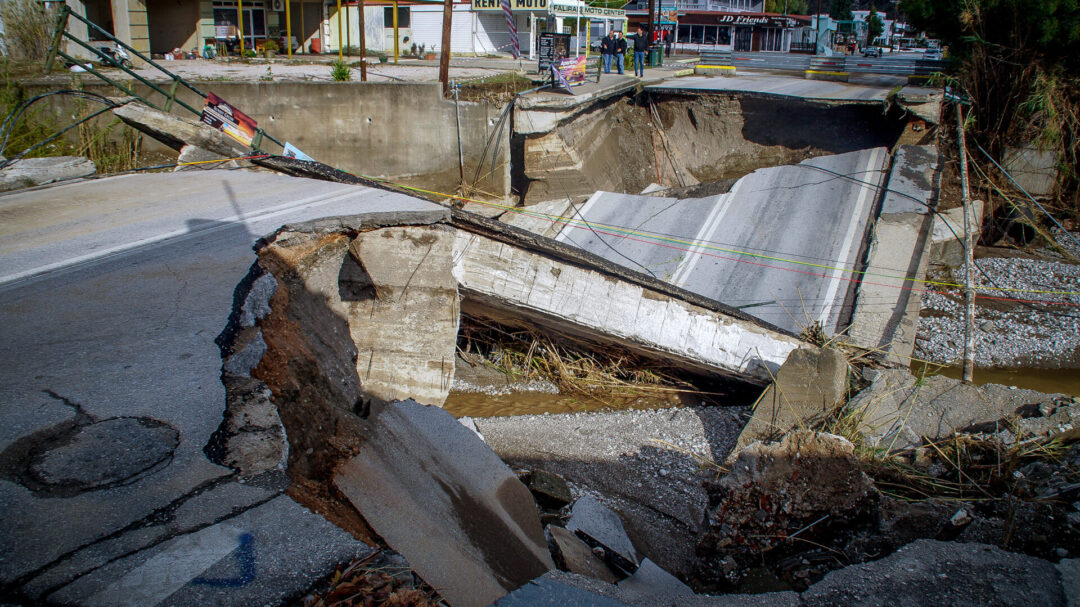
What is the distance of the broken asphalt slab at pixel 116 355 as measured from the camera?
2365mm

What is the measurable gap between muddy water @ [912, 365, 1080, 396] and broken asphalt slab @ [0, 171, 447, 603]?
24.8ft

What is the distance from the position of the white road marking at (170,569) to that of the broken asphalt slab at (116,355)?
7 cm

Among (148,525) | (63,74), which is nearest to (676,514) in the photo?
(148,525)

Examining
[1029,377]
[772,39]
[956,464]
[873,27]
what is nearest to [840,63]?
[1029,377]

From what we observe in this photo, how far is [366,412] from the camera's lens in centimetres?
401

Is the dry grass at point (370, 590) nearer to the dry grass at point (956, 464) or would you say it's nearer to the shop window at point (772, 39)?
the dry grass at point (956, 464)

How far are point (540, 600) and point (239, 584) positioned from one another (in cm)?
109

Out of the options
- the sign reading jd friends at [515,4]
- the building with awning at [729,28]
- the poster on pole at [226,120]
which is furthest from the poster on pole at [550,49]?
the building with awning at [729,28]

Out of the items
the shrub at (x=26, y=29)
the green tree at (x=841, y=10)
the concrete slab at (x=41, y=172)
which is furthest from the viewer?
the green tree at (x=841, y=10)

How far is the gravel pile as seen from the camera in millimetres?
9391

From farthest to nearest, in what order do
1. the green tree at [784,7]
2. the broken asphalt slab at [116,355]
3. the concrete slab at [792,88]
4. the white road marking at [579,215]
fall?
the green tree at [784,7] → the concrete slab at [792,88] → the white road marking at [579,215] → the broken asphalt slab at [116,355]

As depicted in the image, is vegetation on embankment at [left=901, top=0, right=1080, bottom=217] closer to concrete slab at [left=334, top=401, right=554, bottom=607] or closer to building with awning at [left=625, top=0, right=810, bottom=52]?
concrete slab at [left=334, top=401, right=554, bottom=607]

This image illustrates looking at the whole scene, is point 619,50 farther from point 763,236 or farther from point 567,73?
point 763,236

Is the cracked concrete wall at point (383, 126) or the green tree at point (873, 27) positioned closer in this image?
the cracked concrete wall at point (383, 126)
